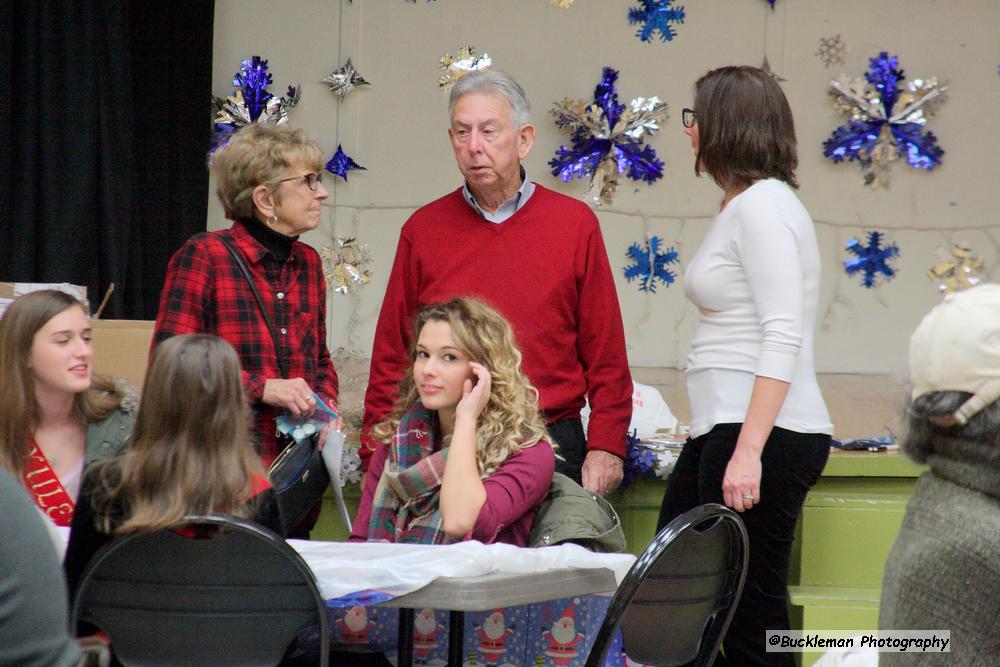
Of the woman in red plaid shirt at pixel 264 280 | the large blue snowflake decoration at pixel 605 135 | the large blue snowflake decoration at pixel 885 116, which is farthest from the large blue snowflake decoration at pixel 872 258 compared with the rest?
the woman in red plaid shirt at pixel 264 280

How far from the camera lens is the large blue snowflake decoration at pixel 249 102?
576 centimetres

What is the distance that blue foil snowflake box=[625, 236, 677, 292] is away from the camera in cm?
599

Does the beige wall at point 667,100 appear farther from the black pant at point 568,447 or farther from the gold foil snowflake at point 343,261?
the black pant at point 568,447

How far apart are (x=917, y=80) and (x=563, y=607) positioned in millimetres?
4537

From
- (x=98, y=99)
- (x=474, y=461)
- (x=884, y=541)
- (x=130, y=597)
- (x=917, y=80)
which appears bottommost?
(x=884, y=541)

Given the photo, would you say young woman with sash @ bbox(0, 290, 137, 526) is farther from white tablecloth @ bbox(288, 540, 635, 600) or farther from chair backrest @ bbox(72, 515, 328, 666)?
white tablecloth @ bbox(288, 540, 635, 600)

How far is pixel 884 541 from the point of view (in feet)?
10.6

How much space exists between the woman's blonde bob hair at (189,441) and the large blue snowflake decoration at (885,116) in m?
4.55

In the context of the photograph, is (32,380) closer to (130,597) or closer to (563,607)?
(130,597)

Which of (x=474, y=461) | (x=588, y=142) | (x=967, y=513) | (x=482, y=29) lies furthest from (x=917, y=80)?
(x=967, y=513)

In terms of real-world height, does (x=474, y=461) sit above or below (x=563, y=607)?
above

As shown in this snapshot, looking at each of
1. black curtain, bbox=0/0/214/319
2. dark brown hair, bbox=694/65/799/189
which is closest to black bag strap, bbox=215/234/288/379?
dark brown hair, bbox=694/65/799/189

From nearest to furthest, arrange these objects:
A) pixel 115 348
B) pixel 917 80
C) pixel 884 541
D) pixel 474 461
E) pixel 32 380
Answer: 1. pixel 474 461
2. pixel 32 380
3. pixel 884 541
4. pixel 115 348
5. pixel 917 80

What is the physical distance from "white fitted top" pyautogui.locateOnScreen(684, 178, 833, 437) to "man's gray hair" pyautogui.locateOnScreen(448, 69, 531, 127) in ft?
1.90
